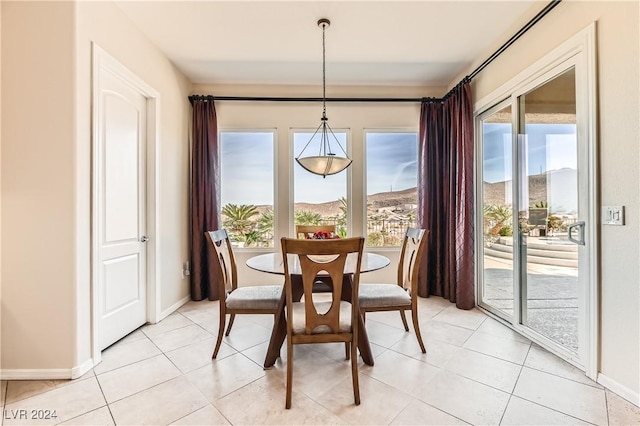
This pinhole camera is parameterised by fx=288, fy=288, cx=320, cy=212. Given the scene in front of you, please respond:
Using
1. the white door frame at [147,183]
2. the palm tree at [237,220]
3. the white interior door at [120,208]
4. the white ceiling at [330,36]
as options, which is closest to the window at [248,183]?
the palm tree at [237,220]

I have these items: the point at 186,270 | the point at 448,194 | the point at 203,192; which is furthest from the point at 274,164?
the point at 448,194

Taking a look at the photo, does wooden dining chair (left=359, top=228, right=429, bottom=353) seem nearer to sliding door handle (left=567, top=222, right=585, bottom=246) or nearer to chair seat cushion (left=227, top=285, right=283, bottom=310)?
chair seat cushion (left=227, top=285, right=283, bottom=310)

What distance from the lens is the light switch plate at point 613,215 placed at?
66.2 inches

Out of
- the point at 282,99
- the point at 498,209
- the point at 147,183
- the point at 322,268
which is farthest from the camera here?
the point at 282,99

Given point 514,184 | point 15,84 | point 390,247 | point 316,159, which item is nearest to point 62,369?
point 15,84

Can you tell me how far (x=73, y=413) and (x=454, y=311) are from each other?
126 inches

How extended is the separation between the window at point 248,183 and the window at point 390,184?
1.32m

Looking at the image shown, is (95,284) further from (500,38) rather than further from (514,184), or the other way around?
(500,38)

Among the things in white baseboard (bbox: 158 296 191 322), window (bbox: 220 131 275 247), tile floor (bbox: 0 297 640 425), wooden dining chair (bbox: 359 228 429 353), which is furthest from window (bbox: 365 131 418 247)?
white baseboard (bbox: 158 296 191 322)

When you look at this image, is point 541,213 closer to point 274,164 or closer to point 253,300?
point 253,300

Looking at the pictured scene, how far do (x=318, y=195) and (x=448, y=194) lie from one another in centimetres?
160

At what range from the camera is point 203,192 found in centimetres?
351

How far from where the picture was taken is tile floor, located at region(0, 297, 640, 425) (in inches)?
60.3

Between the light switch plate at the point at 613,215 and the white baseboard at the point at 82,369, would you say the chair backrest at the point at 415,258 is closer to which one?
the light switch plate at the point at 613,215
